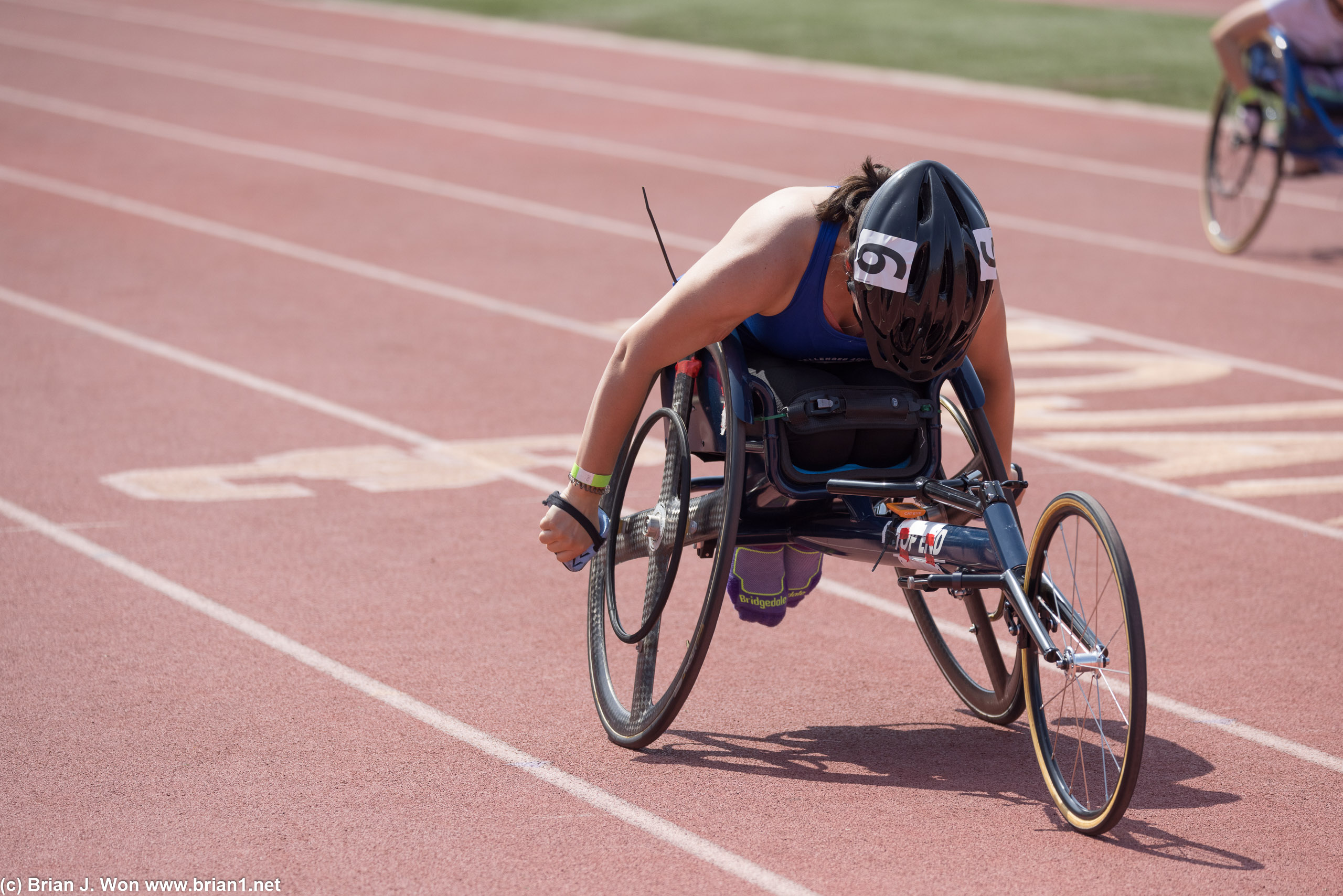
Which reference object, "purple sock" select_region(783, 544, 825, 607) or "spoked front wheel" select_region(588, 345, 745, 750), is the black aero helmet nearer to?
"spoked front wheel" select_region(588, 345, 745, 750)

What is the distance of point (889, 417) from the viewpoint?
421cm

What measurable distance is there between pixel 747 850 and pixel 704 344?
4.09 feet

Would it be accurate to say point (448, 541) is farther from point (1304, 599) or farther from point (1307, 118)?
point (1307, 118)

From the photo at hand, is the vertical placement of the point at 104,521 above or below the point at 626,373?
below

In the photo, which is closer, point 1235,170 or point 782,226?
point 782,226

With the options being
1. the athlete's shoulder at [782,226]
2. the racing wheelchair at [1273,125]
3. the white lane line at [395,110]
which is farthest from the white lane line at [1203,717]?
the white lane line at [395,110]

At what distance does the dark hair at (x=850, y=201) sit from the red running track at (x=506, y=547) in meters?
1.45

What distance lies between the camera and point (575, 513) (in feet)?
14.6

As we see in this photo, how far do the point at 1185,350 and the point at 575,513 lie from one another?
6.14 meters

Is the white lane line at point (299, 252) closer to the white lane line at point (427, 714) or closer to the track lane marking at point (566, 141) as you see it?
the track lane marking at point (566, 141)

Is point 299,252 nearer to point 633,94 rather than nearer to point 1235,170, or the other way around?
point 1235,170

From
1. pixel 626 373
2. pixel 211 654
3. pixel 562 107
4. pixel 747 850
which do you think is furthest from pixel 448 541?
pixel 562 107

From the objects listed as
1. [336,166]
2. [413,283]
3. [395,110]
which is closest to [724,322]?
[413,283]

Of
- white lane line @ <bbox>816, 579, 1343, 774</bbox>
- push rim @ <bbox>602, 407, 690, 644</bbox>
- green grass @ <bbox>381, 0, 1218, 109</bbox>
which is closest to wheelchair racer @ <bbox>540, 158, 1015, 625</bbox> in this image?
push rim @ <bbox>602, 407, 690, 644</bbox>
